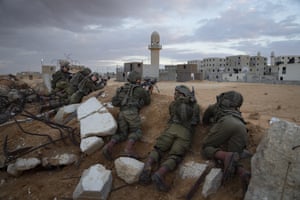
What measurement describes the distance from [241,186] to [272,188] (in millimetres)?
510

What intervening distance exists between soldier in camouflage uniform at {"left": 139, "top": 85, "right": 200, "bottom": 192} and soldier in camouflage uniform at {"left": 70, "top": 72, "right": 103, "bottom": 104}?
3850 millimetres

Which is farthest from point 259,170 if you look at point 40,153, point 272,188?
point 40,153

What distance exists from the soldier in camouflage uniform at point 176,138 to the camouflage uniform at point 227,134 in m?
0.40

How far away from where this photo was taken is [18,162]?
4.38 m

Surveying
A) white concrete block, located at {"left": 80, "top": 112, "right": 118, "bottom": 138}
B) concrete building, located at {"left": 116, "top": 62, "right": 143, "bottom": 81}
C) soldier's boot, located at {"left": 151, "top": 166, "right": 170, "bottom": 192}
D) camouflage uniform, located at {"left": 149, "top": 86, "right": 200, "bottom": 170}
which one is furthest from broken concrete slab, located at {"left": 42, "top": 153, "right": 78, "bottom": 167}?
concrete building, located at {"left": 116, "top": 62, "right": 143, "bottom": 81}

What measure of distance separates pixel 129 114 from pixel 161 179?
1.60m

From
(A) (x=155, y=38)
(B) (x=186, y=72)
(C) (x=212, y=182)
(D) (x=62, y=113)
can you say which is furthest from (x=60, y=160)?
(A) (x=155, y=38)

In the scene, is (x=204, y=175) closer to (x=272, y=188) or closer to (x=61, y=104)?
(x=272, y=188)

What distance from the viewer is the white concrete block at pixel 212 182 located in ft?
10.6

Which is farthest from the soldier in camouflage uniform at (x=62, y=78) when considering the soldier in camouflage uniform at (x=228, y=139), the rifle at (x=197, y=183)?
the rifle at (x=197, y=183)

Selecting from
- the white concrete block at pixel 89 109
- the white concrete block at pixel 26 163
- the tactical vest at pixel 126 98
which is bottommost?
the white concrete block at pixel 26 163

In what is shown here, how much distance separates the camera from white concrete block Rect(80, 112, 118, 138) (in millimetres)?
4547

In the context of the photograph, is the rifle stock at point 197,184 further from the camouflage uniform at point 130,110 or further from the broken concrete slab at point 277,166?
the camouflage uniform at point 130,110

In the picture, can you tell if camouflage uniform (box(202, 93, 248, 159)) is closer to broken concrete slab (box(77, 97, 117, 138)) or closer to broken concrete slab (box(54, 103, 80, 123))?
broken concrete slab (box(77, 97, 117, 138))
